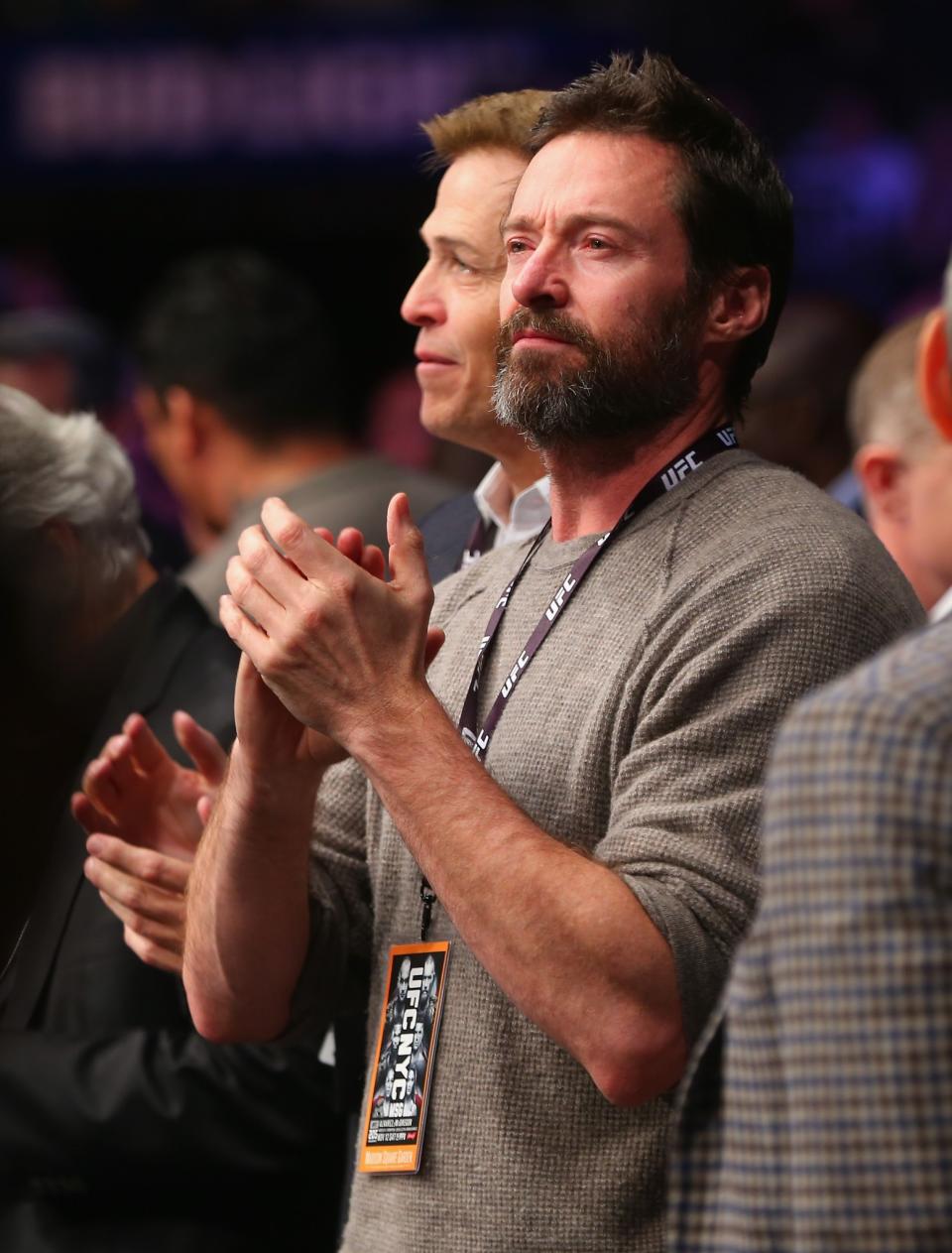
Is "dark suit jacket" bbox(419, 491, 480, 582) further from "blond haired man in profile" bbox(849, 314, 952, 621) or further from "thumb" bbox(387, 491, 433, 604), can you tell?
"thumb" bbox(387, 491, 433, 604)

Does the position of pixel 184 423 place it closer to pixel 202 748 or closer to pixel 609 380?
pixel 202 748

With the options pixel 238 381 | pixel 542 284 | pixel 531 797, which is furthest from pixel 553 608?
pixel 238 381

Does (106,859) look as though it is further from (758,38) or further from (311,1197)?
(758,38)

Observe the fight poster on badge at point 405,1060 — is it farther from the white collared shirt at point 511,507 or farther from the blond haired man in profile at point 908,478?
the blond haired man in profile at point 908,478

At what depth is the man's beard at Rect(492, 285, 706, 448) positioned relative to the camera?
2082 millimetres

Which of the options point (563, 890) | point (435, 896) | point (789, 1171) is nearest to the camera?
point (789, 1171)

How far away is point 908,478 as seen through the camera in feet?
9.84

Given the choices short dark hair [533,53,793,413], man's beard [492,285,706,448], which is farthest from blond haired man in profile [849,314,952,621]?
man's beard [492,285,706,448]

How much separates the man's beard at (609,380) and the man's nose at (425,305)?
2.16 ft

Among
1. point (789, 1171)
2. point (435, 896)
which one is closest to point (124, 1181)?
point (435, 896)

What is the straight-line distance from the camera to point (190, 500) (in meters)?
4.42

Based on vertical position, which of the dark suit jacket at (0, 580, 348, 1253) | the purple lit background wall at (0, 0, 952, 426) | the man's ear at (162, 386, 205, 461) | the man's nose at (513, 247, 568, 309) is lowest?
the dark suit jacket at (0, 580, 348, 1253)

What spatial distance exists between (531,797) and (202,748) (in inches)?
24.6

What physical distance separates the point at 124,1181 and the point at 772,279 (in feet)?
4.85
